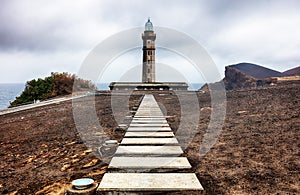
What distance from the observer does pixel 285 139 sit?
5.05 meters

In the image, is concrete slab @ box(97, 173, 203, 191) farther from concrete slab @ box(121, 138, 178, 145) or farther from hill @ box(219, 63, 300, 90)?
hill @ box(219, 63, 300, 90)

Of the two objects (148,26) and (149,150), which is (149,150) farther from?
(148,26)

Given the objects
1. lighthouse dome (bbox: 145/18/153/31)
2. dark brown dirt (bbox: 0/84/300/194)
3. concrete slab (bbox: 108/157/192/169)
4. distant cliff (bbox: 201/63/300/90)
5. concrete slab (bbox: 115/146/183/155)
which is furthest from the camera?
lighthouse dome (bbox: 145/18/153/31)

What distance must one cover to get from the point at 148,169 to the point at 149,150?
36.6 inches

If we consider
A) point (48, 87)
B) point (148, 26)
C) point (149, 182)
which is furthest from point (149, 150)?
point (148, 26)

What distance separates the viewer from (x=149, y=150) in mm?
4566

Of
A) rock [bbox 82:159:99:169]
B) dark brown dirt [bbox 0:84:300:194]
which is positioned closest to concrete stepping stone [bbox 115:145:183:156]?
dark brown dirt [bbox 0:84:300:194]

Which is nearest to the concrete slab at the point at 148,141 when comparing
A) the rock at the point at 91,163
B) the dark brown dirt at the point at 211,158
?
the dark brown dirt at the point at 211,158

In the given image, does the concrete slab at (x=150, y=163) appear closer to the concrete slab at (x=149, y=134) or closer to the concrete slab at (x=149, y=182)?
the concrete slab at (x=149, y=182)

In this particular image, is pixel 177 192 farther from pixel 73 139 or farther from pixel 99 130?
pixel 99 130

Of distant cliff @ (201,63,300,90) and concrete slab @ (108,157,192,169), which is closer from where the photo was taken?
concrete slab @ (108,157,192,169)

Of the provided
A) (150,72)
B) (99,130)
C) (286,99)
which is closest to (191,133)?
(99,130)

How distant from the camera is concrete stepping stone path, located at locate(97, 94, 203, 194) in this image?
3014 mm

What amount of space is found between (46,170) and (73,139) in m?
2.19
